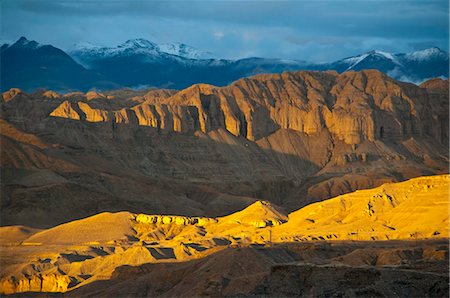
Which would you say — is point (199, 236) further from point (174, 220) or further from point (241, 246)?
point (241, 246)

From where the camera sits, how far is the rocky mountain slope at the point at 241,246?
7588 cm

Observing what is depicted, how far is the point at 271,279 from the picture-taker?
64.4 metres

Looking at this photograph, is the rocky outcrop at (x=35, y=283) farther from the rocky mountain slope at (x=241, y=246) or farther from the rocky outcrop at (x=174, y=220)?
the rocky outcrop at (x=174, y=220)

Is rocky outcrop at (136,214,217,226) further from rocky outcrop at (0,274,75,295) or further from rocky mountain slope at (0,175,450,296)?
rocky outcrop at (0,274,75,295)

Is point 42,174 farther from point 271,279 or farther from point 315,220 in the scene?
point 271,279

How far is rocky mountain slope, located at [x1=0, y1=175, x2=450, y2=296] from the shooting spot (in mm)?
75875

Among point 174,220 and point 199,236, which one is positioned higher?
point 199,236

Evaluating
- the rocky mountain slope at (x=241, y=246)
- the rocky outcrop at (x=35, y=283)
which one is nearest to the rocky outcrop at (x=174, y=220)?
the rocky mountain slope at (x=241, y=246)

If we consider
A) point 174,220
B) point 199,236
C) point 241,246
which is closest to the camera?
point 241,246

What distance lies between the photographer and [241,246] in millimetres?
95625

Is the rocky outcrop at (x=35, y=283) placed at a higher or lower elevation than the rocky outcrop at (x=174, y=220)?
higher

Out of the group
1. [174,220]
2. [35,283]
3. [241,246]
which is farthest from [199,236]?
[241,246]

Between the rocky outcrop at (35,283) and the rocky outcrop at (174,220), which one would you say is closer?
the rocky outcrop at (35,283)

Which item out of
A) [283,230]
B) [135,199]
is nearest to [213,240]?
[283,230]
